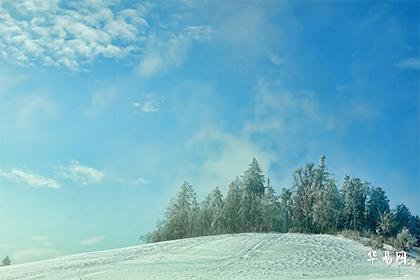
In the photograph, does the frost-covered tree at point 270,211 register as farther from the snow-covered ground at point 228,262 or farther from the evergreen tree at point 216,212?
the snow-covered ground at point 228,262

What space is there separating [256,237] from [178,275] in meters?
6.72

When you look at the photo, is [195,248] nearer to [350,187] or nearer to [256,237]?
[256,237]

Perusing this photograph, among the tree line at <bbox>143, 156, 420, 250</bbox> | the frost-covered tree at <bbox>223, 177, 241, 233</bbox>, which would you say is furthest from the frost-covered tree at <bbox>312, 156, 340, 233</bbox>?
the frost-covered tree at <bbox>223, 177, 241, 233</bbox>

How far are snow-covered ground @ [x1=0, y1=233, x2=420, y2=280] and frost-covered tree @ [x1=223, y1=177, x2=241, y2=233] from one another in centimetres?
457

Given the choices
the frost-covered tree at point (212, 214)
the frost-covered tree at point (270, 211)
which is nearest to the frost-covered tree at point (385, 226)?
the frost-covered tree at point (270, 211)

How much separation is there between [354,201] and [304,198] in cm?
268

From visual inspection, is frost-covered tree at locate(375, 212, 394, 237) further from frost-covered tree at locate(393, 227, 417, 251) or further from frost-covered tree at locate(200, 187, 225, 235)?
frost-covered tree at locate(200, 187, 225, 235)

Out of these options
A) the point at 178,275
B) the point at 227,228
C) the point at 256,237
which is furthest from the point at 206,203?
the point at 178,275

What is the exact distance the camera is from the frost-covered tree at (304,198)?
31.9 metres

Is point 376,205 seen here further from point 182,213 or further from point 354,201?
point 182,213

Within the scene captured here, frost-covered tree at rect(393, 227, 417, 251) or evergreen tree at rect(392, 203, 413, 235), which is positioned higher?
evergreen tree at rect(392, 203, 413, 235)

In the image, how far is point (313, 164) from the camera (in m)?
32.5

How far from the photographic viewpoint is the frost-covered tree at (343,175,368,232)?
31.5 metres

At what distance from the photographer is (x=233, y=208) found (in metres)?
31.3
